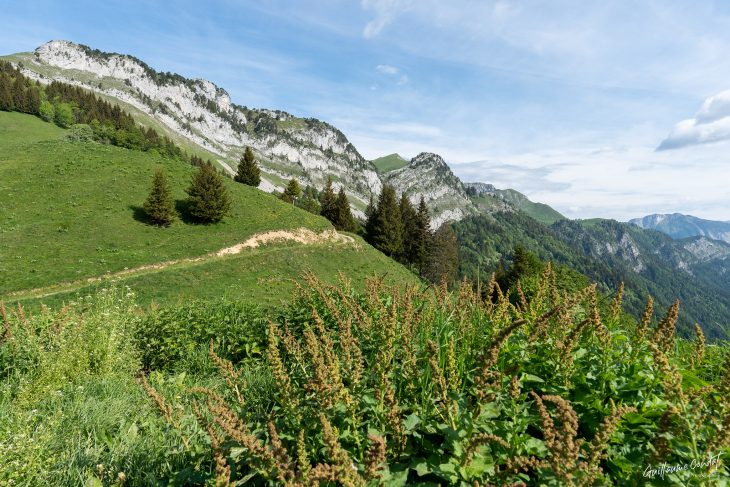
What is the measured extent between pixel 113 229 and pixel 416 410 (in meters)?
39.9

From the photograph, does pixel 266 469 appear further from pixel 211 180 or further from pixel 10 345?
pixel 211 180

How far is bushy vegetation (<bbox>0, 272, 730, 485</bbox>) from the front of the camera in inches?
99.3

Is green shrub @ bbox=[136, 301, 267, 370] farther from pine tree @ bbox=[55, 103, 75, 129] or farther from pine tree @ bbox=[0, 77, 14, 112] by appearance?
pine tree @ bbox=[0, 77, 14, 112]

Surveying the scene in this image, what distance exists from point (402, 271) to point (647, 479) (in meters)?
49.3

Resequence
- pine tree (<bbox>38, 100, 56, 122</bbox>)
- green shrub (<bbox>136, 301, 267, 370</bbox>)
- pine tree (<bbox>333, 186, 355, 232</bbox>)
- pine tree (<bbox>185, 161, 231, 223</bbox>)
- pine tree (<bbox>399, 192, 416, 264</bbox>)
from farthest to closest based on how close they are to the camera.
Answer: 1. pine tree (<bbox>38, 100, 56, 122</bbox>)
2. pine tree (<bbox>333, 186, 355, 232</bbox>)
3. pine tree (<bbox>399, 192, 416, 264</bbox>)
4. pine tree (<bbox>185, 161, 231, 223</bbox>)
5. green shrub (<bbox>136, 301, 267, 370</bbox>)

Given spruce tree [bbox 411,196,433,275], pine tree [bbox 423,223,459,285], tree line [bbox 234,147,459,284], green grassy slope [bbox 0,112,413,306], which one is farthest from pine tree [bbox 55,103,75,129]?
pine tree [bbox 423,223,459,285]

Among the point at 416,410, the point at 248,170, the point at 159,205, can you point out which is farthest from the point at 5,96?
the point at 416,410

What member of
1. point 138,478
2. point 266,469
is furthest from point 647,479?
point 138,478

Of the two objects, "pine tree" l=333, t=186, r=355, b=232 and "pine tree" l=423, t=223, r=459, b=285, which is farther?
"pine tree" l=333, t=186, r=355, b=232

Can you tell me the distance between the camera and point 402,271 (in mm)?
51688

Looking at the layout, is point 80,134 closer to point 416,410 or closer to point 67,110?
point 67,110

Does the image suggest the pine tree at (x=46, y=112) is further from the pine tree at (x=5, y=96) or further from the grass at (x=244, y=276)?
the grass at (x=244, y=276)

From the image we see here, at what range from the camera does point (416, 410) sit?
12.0 ft

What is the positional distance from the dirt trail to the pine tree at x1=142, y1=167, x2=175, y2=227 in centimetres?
705
